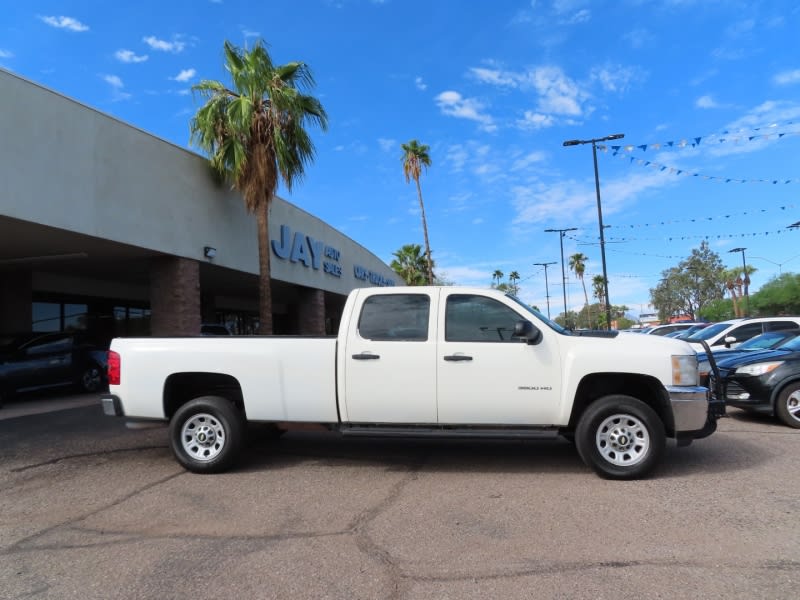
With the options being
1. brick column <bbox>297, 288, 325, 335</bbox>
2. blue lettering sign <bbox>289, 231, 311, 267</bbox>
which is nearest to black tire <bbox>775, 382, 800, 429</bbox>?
blue lettering sign <bbox>289, 231, 311, 267</bbox>

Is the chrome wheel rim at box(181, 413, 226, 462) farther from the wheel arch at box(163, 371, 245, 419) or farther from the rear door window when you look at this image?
the rear door window

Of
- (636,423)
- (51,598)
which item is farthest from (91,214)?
(636,423)

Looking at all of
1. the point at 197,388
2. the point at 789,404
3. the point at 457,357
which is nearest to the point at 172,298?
the point at 197,388

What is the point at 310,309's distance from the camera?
78.7ft

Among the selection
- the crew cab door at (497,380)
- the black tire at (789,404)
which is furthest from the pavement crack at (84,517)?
the black tire at (789,404)

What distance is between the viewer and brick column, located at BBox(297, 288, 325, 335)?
23.7 m

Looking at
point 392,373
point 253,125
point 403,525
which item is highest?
A: point 253,125

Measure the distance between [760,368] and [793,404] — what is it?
2.04 feet

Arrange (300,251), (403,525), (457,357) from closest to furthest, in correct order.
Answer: (403,525) → (457,357) → (300,251)

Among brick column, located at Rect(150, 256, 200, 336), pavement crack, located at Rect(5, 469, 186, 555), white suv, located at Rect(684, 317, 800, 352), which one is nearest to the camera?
pavement crack, located at Rect(5, 469, 186, 555)

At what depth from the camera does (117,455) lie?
269 inches

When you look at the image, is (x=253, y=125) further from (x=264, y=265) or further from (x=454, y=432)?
(x=454, y=432)

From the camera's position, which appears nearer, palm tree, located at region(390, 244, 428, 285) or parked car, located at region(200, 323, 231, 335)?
parked car, located at region(200, 323, 231, 335)

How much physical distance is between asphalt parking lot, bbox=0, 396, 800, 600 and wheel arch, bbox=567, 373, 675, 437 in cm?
57
